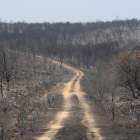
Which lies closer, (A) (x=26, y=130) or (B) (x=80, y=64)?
(A) (x=26, y=130)

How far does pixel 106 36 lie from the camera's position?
132500mm

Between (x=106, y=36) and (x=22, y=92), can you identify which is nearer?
(x=22, y=92)

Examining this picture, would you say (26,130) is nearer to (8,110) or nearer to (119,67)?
(8,110)

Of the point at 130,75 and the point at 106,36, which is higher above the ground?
the point at 106,36

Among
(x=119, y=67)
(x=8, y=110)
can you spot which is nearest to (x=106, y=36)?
(x=119, y=67)

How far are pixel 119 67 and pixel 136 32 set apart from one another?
12858cm

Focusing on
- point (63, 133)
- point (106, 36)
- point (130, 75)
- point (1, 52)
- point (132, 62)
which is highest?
point (106, 36)

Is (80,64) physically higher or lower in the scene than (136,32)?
lower

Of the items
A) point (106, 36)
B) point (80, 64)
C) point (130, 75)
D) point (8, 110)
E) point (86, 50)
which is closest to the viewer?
point (8, 110)

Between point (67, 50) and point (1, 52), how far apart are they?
70487mm

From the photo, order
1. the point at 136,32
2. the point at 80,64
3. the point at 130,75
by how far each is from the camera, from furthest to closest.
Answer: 1. the point at 136,32
2. the point at 80,64
3. the point at 130,75

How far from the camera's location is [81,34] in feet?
474

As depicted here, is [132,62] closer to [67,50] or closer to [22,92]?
[22,92]

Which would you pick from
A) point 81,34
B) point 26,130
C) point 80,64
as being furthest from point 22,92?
point 81,34
